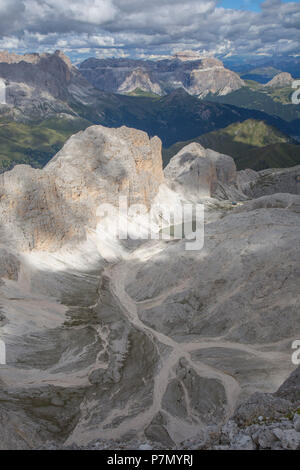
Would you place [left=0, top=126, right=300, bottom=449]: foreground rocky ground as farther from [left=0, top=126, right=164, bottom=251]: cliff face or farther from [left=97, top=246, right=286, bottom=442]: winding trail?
[left=0, top=126, right=164, bottom=251]: cliff face

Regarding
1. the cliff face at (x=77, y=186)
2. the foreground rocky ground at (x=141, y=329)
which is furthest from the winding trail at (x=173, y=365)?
the cliff face at (x=77, y=186)

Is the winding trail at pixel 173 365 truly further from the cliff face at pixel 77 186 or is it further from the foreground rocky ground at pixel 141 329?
the cliff face at pixel 77 186

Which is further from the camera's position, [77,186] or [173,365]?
[77,186]

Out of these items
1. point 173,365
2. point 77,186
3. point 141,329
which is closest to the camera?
point 173,365

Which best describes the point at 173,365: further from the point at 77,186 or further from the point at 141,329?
the point at 77,186

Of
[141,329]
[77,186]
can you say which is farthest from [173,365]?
[77,186]

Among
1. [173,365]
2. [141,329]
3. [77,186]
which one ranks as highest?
[77,186]

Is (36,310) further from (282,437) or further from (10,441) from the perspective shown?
(282,437)
